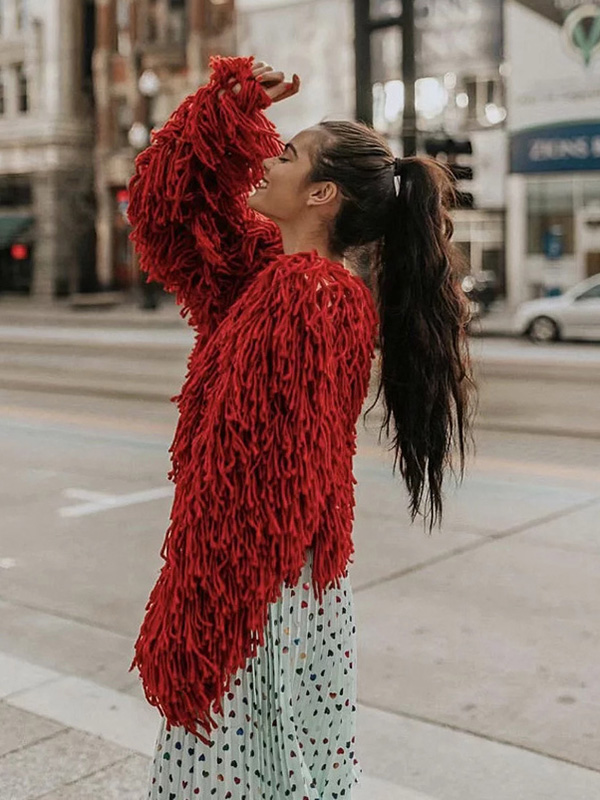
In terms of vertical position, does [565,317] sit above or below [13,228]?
below

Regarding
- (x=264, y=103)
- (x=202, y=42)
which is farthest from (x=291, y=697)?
(x=202, y=42)

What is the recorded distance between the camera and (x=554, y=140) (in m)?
27.7

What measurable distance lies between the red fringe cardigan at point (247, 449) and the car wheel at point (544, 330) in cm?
1949

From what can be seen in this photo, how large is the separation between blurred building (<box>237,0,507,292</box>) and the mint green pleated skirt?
1098 inches

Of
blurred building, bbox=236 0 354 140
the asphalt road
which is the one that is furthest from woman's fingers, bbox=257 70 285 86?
blurred building, bbox=236 0 354 140

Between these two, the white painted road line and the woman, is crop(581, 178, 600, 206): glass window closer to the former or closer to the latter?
the white painted road line

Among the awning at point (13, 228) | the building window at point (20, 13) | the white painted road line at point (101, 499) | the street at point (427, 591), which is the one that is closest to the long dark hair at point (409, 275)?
the street at point (427, 591)

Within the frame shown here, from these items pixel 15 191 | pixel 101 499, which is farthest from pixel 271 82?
pixel 15 191

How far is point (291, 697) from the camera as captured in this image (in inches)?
79.0

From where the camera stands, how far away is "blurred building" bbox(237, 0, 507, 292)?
31.3 meters

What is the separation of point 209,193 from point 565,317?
19192mm

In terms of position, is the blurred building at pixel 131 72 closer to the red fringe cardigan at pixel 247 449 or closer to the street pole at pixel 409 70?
the street pole at pixel 409 70

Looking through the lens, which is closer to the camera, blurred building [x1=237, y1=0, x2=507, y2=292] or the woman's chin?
the woman's chin

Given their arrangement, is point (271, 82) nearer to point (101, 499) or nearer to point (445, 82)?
point (101, 499)
